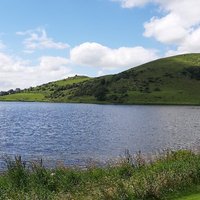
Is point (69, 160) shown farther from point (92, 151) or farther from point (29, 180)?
point (29, 180)

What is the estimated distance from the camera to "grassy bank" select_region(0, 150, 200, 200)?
59.3 ft

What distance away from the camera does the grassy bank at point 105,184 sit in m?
18.1

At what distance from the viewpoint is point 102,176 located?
25.1 metres

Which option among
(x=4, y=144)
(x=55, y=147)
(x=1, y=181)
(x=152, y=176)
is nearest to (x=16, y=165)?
(x=1, y=181)

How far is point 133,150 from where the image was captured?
55906 mm

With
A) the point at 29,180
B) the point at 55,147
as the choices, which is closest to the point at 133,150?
the point at 55,147

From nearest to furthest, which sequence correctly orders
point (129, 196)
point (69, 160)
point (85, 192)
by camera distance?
point (129, 196) < point (85, 192) < point (69, 160)

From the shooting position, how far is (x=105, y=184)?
20.7 meters

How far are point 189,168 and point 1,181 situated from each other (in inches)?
444

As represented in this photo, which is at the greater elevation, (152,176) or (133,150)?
(152,176)

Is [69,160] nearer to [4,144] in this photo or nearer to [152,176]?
[4,144]

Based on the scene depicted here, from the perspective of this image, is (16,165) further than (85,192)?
Yes

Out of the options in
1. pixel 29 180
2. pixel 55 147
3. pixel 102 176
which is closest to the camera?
pixel 29 180

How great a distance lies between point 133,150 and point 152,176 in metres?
35.5
